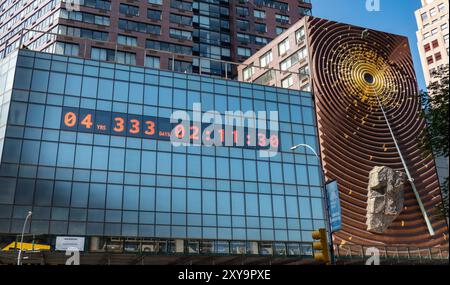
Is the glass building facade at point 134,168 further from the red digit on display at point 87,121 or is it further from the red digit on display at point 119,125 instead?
the red digit on display at point 119,125

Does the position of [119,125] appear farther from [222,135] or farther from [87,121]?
[222,135]

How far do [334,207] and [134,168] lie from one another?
31074 millimetres

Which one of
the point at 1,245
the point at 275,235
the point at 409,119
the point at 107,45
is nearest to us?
the point at 1,245

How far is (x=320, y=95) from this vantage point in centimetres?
6147

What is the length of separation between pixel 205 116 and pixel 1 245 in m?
24.4

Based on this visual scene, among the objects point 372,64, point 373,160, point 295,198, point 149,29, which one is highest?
point 149,29

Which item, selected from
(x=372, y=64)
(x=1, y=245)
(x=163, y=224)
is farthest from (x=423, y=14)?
(x=1, y=245)

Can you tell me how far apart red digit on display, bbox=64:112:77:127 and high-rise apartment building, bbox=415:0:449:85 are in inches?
3346

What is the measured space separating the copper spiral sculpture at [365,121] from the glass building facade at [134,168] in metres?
3.95

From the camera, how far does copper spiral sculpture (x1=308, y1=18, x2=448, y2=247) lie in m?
57.8

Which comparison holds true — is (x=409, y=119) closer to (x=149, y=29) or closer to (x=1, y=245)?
(x=149, y=29)

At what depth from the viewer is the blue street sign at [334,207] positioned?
73.3ft

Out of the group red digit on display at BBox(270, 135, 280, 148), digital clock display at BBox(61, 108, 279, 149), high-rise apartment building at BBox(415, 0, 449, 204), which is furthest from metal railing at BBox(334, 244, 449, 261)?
high-rise apartment building at BBox(415, 0, 449, 204)

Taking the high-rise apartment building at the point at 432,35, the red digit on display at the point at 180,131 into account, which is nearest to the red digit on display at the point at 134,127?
the red digit on display at the point at 180,131
